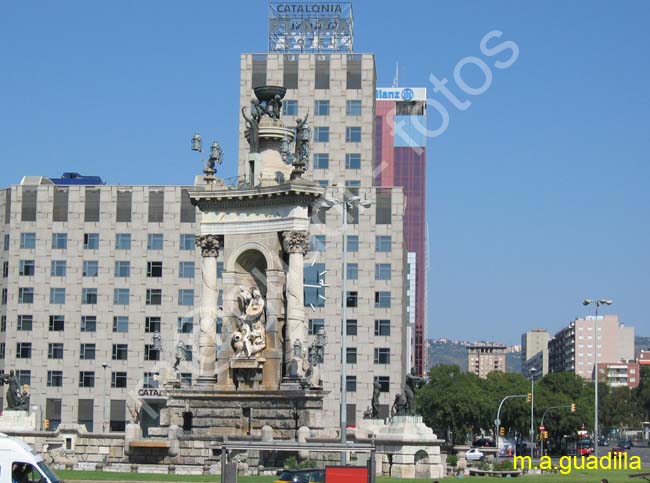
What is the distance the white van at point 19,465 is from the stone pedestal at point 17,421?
33.3 m

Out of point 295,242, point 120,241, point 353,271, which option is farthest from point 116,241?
point 295,242

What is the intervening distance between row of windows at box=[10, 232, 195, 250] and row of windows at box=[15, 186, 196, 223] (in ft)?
4.13

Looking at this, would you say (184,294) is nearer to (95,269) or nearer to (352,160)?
(95,269)

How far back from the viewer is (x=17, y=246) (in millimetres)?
109688

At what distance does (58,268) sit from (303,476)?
7167 cm

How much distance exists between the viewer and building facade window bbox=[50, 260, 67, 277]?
109 m

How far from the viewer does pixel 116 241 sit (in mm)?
109062

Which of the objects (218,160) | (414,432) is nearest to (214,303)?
(218,160)

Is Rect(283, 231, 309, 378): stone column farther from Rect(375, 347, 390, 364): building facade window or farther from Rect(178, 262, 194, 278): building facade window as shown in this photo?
Rect(178, 262, 194, 278): building facade window

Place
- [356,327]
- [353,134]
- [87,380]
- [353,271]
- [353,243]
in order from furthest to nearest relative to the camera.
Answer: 1. [353,134]
2. [87,380]
3. [353,243]
4. [353,271]
5. [356,327]

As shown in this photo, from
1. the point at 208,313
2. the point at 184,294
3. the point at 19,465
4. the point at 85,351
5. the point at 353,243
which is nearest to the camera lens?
the point at 19,465

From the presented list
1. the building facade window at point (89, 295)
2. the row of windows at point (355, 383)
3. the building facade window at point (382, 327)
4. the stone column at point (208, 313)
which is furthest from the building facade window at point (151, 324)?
the stone column at point (208, 313)

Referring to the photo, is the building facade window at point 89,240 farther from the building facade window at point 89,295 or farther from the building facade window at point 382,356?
the building facade window at point 382,356

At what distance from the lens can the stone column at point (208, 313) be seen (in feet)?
218
